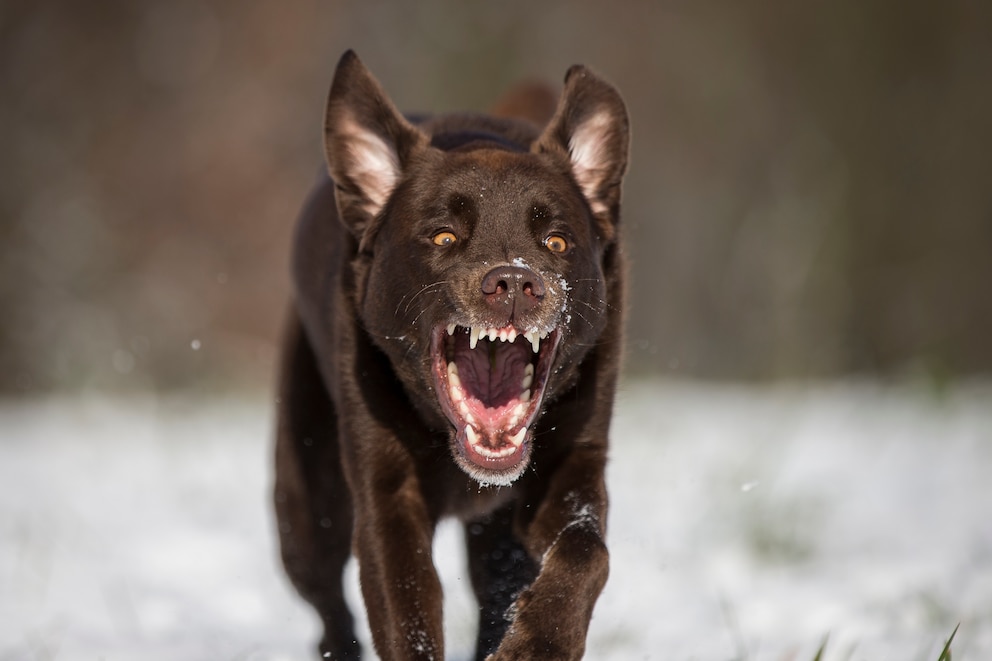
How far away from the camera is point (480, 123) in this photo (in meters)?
4.29

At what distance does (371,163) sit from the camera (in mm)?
3801

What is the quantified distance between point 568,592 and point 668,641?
1.03m

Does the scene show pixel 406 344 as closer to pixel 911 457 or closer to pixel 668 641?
pixel 668 641

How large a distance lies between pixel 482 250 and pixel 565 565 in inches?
34.0

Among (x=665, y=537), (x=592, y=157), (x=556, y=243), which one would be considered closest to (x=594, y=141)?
(x=592, y=157)

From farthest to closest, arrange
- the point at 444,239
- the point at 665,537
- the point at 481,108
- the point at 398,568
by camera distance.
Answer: the point at 481,108, the point at 665,537, the point at 444,239, the point at 398,568

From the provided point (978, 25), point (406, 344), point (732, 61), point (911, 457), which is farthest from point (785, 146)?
point (406, 344)

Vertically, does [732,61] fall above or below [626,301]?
above

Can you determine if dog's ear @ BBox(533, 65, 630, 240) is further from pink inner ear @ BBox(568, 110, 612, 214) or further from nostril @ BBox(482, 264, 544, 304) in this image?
nostril @ BBox(482, 264, 544, 304)

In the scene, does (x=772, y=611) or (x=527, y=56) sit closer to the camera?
(x=772, y=611)

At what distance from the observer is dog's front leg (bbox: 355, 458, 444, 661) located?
3334mm

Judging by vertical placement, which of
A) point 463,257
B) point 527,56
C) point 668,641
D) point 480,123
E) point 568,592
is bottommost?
point 668,641

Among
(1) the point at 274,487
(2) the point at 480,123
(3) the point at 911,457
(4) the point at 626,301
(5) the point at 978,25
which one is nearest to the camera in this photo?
(4) the point at 626,301

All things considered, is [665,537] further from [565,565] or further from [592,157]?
[565,565]
